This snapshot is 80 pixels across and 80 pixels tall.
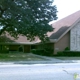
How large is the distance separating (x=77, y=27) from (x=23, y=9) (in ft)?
36.2

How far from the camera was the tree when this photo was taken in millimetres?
24531

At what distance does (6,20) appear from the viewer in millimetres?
26562

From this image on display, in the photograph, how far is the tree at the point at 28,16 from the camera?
80.5ft

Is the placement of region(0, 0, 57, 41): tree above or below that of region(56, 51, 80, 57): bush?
above

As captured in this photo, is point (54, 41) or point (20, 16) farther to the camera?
point (54, 41)

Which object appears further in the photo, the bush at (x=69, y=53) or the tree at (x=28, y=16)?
the bush at (x=69, y=53)

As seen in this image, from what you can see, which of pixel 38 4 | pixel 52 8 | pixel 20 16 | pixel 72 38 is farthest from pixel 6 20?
pixel 72 38

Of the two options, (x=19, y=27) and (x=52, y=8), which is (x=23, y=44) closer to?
(x=52, y=8)

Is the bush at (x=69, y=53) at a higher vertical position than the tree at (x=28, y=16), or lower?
lower

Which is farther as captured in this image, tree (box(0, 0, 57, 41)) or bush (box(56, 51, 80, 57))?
bush (box(56, 51, 80, 57))

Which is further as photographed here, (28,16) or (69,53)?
(69,53)

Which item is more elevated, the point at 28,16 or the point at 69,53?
the point at 28,16

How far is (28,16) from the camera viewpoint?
26.0 meters

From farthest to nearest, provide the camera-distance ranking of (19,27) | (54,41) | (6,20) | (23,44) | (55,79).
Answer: (23,44), (54,41), (6,20), (19,27), (55,79)
